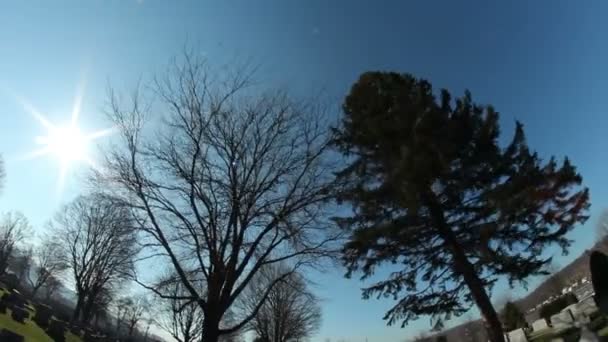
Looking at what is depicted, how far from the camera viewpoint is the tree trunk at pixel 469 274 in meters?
9.85

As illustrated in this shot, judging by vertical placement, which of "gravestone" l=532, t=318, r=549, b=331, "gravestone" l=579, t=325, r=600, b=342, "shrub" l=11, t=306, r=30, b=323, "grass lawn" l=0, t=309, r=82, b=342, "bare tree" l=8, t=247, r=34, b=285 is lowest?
"gravestone" l=579, t=325, r=600, b=342

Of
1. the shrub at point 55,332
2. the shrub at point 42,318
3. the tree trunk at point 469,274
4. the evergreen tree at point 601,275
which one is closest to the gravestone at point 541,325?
the evergreen tree at point 601,275

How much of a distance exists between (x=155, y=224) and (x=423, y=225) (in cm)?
865

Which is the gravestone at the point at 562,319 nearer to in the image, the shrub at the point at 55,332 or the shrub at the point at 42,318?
the shrub at the point at 55,332

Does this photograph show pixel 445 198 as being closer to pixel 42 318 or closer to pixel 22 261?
pixel 42 318

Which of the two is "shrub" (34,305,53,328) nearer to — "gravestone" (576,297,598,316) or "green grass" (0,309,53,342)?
"green grass" (0,309,53,342)

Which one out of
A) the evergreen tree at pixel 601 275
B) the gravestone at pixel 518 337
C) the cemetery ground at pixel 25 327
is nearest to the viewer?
the evergreen tree at pixel 601 275

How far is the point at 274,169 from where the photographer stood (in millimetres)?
9625

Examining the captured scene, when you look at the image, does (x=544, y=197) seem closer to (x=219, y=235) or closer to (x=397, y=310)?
(x=397, y=310)

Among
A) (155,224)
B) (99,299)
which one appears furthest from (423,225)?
(99,299)

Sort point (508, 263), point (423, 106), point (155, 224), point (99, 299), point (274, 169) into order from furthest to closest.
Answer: point (99, 299) < point (423, 106) < point (508, 263) < point (274, 169) < point (155, 224)

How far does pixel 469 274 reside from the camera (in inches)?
415

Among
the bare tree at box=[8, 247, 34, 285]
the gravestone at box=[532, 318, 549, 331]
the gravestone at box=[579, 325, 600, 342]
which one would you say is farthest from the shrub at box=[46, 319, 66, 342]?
the bare tree at box=[8, 247, 34, 285]

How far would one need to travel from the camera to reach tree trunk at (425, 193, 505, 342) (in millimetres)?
9849
